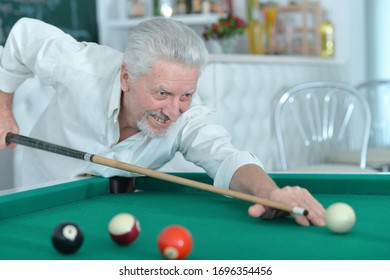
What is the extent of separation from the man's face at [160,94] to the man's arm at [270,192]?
266 mm

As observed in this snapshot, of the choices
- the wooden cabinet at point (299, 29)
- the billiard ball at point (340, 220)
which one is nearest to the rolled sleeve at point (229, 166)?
the billiard ball at point (340, 220)

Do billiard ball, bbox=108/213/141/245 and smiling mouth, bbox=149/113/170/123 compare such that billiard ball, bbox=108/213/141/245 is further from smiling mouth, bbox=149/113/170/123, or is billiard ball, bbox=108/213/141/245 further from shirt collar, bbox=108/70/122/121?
shirt collar, bbox=108/70/122/121

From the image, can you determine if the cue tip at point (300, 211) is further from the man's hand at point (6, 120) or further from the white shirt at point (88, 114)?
the man's hand at point (6, 120)

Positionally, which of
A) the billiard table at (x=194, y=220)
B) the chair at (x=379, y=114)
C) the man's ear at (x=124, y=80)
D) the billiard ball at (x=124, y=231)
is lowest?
the chair at (x=379, y=114)

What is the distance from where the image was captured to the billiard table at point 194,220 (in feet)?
4.68

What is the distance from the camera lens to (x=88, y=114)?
2.46 metres

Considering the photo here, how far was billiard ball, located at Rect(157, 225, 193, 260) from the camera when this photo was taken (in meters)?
1.34

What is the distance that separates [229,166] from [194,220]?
0.40 metres

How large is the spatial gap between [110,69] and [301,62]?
2.19 meters

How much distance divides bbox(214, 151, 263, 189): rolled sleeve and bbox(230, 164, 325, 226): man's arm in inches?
0.6

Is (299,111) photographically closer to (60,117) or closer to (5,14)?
(5,14)

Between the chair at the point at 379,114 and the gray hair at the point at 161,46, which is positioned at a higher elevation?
the gray hair at the point at 161,46

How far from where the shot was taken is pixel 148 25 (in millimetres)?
2215
